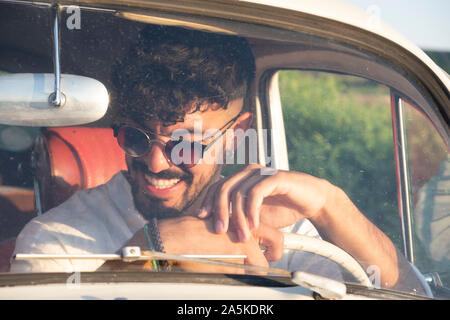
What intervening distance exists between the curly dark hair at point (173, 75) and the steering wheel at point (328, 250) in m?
0.44

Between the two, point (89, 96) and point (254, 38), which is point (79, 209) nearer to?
point (89, 96)

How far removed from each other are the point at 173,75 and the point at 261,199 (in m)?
0.43

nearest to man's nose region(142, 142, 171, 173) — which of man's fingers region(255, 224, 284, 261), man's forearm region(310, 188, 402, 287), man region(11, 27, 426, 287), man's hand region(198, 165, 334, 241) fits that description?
man region(11, 27, 426, 287)

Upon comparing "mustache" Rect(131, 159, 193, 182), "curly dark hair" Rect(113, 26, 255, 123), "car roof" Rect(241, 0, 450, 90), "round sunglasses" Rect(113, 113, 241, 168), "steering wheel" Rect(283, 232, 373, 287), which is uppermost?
"car roof" Rect(241, 0, 450, 90)

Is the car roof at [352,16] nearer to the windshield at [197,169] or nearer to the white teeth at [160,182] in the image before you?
the windshield at [197,169]

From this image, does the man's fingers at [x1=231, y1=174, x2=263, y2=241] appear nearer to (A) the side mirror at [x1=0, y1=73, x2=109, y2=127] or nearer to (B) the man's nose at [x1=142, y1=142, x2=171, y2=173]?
(B) the man's nose at [x1=142, y1=142, x2=171, y2=173]

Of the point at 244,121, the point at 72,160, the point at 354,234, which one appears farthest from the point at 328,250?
the point at 72,160

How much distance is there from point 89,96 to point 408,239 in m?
1.05

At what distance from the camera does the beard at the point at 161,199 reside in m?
1.66

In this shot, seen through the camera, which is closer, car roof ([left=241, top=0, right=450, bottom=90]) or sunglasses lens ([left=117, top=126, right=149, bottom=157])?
sunglasses lens ([left=117, top=126, right=149, bottom=157])

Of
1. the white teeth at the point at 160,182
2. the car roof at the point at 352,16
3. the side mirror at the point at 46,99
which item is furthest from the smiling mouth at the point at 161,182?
the car roof at the point at 352,16

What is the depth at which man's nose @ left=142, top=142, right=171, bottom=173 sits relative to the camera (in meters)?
1.67

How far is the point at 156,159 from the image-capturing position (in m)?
1.67
